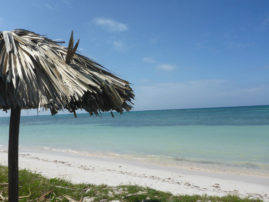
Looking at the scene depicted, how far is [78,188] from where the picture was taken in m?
3.58

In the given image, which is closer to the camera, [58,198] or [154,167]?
[58,198]

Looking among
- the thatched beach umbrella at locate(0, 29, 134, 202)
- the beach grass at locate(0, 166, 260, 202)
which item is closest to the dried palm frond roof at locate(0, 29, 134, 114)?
the thatched beach umbrella at locate(0, 29, 134, 202)

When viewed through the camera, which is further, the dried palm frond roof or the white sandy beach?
the white sandy beach

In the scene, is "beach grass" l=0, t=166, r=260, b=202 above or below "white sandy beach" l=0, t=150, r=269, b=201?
above

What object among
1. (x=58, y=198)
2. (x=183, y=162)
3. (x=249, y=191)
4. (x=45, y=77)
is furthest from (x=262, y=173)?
(x=45, y=77)

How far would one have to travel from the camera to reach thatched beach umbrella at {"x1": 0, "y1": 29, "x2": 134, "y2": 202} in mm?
1784

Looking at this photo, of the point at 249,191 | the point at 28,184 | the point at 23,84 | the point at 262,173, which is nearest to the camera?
the point at 23,84

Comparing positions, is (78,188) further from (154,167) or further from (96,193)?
(154,167)

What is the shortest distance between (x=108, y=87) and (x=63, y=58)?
1.95 feet

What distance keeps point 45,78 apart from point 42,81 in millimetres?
59

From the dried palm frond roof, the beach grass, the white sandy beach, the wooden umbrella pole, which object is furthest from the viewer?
Result: the white sandy beach

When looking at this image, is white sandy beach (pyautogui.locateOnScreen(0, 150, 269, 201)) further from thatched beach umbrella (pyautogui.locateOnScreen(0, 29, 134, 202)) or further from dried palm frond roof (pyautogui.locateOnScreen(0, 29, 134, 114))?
dried palm frond roof (pyautogui.locateOnScreen(0, 29, 134, 114))

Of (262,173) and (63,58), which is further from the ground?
(63,58)

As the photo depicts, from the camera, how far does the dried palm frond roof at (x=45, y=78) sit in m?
1.78
